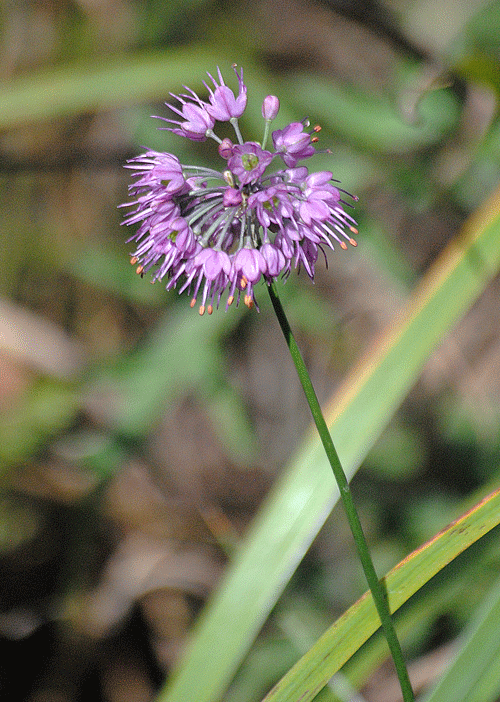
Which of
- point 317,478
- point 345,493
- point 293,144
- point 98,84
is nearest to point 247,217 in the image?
point 293,144

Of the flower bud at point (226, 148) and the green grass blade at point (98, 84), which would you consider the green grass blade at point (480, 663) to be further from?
the green grass blade at point (98, 84)

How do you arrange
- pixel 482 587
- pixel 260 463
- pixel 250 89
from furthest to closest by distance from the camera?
pixel 260 463
pixel 250 89
pixel 482 587

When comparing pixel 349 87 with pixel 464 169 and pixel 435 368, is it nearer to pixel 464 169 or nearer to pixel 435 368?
pixel 464 169

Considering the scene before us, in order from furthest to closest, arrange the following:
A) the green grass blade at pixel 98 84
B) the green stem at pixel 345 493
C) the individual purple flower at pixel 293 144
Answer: the green grass blade at pixel 98 84 < the individual purple flower at pixel 293 144 < the green stem at pixel 345 493

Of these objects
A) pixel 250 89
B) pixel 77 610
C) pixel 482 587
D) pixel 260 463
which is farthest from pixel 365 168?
pixel 77 610

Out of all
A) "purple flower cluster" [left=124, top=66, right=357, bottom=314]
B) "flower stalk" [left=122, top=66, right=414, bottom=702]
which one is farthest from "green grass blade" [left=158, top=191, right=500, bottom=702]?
"purple flower cluster" [left=124, top=66, right=357, bottom=314]

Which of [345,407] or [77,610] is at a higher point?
[345,407]

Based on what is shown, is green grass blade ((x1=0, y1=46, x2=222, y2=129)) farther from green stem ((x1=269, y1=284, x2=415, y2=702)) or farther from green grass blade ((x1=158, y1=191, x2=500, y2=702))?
green stem ((x1=269, y1=284, x2=415, y2=702))

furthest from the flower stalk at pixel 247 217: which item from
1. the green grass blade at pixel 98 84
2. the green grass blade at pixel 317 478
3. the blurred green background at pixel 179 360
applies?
the green grass blade at pixel 98 84
